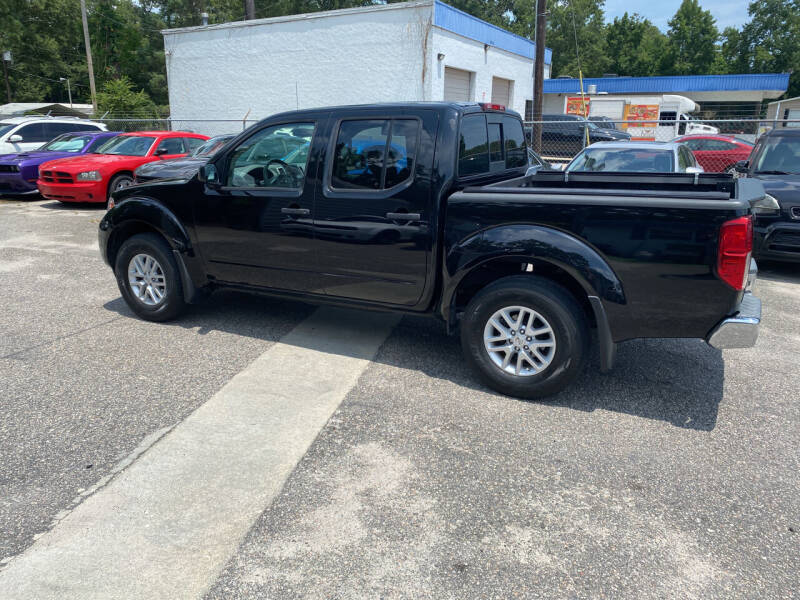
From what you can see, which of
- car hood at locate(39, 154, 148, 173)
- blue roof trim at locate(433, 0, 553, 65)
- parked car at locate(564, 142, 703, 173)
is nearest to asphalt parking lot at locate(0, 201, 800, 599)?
parked car at locate(564, 142, 703, 173)

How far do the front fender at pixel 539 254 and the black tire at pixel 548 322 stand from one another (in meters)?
0.17

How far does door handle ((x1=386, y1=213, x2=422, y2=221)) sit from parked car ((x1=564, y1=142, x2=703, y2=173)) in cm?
467

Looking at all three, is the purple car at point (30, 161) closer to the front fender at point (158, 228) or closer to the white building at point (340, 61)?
the white building at point (340, 61)

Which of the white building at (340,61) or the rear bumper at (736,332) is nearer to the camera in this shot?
the rear bumper at (736,332)

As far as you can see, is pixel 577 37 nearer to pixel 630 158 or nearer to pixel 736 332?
pixel 630 158

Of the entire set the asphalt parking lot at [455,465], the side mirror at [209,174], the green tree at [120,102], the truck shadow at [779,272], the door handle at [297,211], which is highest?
the green tree at [120,102]

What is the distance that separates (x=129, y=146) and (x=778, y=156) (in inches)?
473

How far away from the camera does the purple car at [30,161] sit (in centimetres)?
1356

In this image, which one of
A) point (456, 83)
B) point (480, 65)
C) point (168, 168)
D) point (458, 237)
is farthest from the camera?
point (480, 65)

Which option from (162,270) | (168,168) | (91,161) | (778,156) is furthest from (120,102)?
(778,156)

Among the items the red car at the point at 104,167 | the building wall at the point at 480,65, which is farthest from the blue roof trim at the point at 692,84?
the red car at the point at 104,167

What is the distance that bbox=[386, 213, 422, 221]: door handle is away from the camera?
4234 mm

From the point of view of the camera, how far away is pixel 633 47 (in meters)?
73.1

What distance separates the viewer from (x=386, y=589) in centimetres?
246
